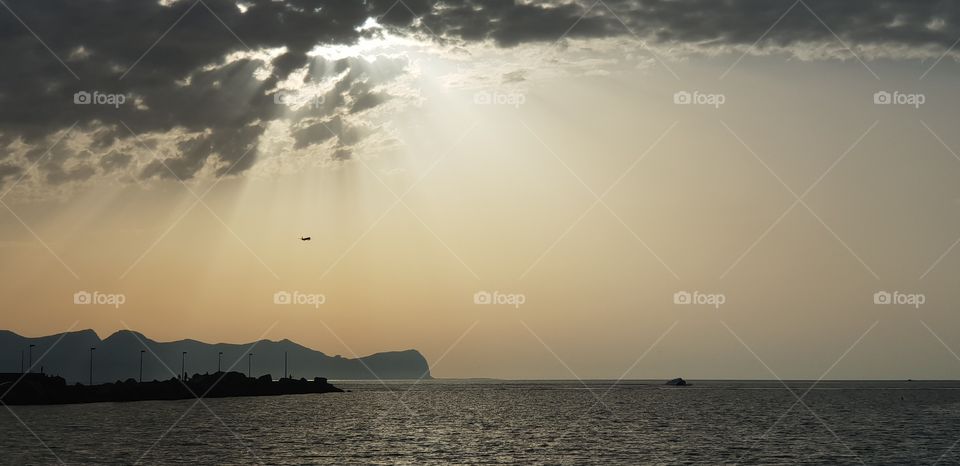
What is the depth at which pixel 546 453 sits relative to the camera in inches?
3371

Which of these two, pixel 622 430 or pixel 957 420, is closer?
pixel 622 430

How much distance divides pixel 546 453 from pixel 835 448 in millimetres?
31179

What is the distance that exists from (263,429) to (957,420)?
362ft

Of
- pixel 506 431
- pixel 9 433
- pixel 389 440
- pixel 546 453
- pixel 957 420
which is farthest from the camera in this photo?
pixel 957 420

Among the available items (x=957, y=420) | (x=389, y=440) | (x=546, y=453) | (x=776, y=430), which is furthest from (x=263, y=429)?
(x=957, y=420)

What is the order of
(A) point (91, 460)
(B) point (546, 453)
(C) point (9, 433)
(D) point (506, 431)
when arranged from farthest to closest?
(D) point (506, 431)
(C) point (9, 433)
(B) point (546, 453)
(A) point (91, 460)

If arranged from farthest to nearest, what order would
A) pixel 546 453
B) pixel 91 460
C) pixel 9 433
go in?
pixel 9 433 → pixel 546 453 → pixel 91 460

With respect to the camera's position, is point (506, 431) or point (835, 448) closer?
point (835, 448)

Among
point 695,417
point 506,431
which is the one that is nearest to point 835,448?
point 506,431

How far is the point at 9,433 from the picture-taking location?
106875 mm

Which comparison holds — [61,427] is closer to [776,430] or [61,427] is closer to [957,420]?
[776,430]

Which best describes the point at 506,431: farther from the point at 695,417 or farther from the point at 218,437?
the point at 695,417

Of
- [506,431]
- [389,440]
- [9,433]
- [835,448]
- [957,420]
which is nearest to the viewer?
[835,448]

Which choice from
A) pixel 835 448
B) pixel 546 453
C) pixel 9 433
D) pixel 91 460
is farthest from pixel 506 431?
pixel 9 433
